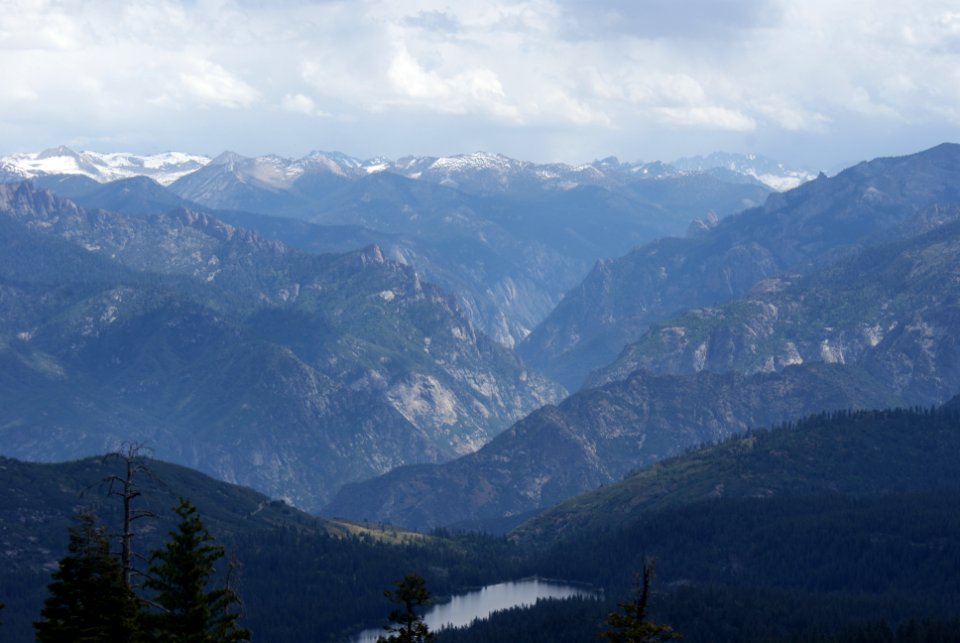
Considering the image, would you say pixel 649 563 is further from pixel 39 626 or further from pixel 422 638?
pixel 39 626

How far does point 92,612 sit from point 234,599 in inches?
559

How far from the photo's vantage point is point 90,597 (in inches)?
4277

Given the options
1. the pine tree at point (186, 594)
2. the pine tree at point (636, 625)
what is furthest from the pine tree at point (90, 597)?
the pine tree at point (636, 625)

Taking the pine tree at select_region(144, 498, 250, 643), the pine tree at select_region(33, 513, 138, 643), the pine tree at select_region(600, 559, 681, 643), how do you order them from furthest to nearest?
the pine tree at select_region(144, 498, 250, 643)
the pine tree at select_region(33, 513, 138, 643)
the pine tree at select_region(600, 559, 681, 643)

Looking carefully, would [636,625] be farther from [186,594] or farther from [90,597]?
[90,597]

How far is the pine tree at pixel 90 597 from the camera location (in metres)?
107

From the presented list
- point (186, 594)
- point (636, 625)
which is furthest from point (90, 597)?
point (636, 625)

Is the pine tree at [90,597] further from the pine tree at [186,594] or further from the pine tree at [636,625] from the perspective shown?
the pine tree at [636,625]

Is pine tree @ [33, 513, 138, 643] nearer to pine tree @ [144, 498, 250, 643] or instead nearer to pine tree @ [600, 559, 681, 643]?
pine tree @ [144, 498, 250, 643]

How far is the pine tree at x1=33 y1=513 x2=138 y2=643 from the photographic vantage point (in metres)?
107

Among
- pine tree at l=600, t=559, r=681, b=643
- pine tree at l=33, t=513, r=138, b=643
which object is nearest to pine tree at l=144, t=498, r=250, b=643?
pine tree at l=33, t=513, r=138, b=643

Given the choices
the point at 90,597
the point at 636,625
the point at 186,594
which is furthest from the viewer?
the point at 186,594

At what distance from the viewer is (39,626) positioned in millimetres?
107375

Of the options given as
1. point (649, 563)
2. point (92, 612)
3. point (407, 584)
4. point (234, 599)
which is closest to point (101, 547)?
point (92, 612)
